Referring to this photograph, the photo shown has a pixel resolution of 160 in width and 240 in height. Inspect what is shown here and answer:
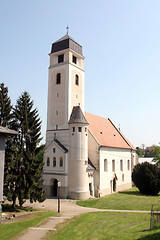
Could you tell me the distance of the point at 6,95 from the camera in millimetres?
24984

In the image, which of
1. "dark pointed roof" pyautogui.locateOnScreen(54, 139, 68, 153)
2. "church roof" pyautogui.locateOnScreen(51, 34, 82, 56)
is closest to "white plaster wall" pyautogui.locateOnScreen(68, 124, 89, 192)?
"dark pointed roof" pyautogui.locateOnScreen(54, 139, 68, 153)

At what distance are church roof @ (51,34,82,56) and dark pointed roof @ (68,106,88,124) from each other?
996 cm

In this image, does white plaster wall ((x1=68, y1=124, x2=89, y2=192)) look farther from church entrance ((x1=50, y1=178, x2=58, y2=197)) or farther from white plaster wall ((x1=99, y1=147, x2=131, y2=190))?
white plaster wall ((x1=99, y1=147, x2=131, y2=190))

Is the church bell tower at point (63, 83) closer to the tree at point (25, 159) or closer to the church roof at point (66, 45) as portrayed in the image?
the church roof at point (66, 45)

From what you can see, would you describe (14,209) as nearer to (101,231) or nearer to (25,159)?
(25,159)

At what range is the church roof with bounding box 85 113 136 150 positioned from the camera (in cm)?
3724

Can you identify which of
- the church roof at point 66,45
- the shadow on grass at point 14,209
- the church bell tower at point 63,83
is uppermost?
the church roof at point 66,45

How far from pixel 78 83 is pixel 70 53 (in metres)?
4.85

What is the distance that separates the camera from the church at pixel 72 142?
1228 inches

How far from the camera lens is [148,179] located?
3431 cm

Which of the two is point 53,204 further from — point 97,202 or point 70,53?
point 70,53

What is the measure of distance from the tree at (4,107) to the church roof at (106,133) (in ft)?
49.7

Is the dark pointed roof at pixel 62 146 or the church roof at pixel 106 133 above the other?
the church roof at pixel 106 133

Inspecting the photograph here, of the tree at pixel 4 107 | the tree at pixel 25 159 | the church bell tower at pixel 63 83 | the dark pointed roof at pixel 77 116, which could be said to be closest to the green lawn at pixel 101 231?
the tree at pixel 25 159
